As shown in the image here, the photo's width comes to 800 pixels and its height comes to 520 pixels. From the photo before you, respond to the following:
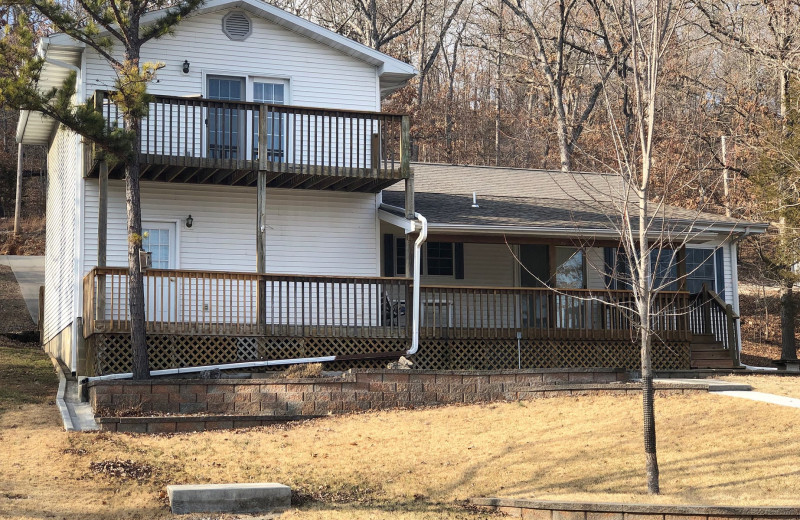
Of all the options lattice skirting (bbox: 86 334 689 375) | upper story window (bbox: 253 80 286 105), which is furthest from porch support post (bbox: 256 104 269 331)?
upper story window (bbox: 253 80 286 105)

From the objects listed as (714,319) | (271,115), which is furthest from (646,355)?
(714,319)

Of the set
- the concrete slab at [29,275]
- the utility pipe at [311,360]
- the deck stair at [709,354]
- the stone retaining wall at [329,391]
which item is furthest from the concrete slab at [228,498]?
the concrete slab at [29,275]

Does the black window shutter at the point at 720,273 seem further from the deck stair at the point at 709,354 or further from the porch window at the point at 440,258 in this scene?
the porch window at the point at 440,258

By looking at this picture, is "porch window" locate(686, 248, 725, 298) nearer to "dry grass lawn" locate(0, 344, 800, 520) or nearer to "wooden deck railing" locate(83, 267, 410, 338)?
"wooden deck railing" locate(83, 267, 410, 338)

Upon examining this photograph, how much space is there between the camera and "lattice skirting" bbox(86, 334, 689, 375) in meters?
16.1

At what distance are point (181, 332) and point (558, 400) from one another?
6.21 m

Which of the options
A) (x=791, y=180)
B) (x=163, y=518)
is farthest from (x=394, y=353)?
(x=791, y=180)

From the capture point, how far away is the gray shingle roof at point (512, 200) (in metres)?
19.0

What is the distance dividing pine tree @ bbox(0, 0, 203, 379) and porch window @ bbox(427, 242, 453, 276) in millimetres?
7504

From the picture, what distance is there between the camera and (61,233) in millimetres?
20828

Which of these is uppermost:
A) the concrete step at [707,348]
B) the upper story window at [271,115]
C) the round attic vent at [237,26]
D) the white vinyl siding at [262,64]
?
the round attic vent at [237,26]

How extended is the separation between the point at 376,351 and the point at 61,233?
307 inches

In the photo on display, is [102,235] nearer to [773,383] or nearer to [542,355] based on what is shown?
[542,355]

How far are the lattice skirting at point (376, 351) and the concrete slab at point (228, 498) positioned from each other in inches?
253
